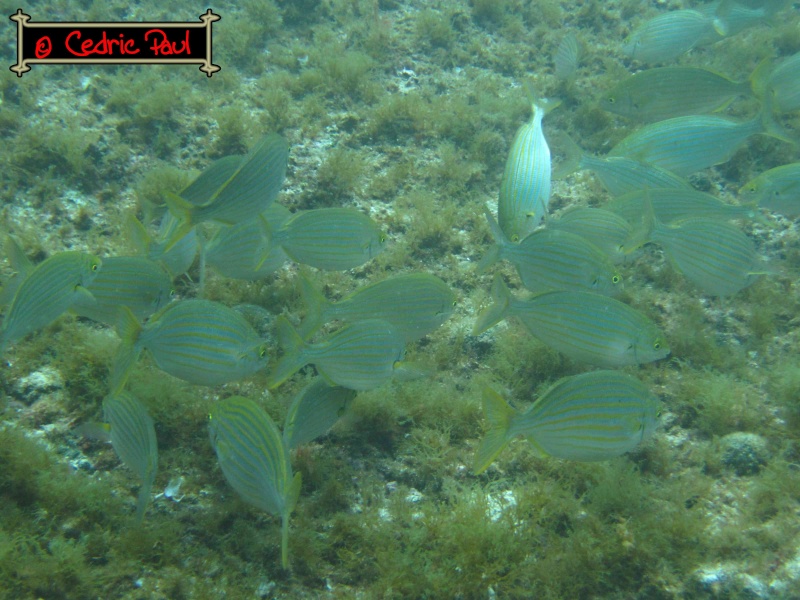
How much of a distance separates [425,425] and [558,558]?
1170mm

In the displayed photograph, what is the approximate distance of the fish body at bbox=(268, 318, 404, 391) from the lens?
258cm

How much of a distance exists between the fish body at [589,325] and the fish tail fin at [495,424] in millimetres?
721

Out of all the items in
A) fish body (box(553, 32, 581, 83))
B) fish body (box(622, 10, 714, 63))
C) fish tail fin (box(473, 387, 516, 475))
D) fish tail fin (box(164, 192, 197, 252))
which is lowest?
fish tail fin (box(473, 387, 516, 475))

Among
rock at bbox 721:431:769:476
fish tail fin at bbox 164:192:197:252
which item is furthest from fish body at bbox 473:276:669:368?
fish tail fin at bbox 164:192:197:252

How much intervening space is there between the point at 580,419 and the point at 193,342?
218 cm

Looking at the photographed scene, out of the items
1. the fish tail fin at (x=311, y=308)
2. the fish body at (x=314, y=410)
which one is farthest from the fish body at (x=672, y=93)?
the fish body at (x=314, y=410)

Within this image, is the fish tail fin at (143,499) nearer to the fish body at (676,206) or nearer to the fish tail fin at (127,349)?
the fish tail fin at (127,349)

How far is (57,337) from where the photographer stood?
3.57m

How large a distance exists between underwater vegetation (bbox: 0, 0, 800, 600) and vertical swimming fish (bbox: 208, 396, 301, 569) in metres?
0.02

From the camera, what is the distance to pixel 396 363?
270cm

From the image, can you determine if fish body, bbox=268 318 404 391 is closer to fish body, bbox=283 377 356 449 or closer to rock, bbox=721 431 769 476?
fish body, bbox=283 377 356 449

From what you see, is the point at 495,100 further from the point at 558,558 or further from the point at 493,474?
the point at 558,558

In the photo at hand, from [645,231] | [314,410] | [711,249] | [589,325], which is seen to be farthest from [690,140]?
[314,410]

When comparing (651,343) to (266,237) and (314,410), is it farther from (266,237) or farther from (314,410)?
(266,237)
